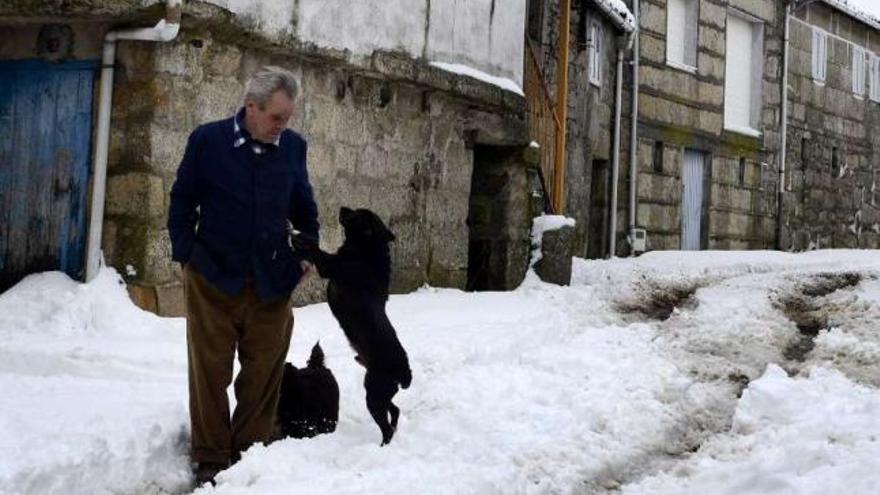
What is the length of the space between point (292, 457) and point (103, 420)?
0.89 meters

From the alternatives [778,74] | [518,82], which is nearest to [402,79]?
[518,82]

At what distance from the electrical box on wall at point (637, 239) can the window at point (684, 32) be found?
315 centimetres

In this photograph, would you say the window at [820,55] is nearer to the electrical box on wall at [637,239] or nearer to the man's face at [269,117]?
the electrical box on wall at [637,239]

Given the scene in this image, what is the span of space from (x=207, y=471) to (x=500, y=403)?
1712mm

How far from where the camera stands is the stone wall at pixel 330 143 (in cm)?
636

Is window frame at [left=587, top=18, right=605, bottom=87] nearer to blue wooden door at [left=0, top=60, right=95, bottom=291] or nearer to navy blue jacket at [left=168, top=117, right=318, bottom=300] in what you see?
blue wooden door at [left=0, top=60, right=95, bottom=291]

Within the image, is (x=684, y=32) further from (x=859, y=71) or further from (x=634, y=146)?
(x=859, y=71)

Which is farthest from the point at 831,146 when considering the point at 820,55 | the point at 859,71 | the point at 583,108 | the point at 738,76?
the point at 583,108

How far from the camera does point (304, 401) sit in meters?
4.26

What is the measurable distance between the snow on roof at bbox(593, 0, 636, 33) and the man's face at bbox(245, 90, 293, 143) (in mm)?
10358

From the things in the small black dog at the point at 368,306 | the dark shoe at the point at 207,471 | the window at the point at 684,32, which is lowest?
the dark shoe at the point at 207,471

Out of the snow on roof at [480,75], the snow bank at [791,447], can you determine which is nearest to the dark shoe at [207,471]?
the snow bank at [791,447]

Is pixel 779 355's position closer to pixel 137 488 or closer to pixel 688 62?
pixel 137 488

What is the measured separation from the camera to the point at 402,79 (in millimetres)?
8258
